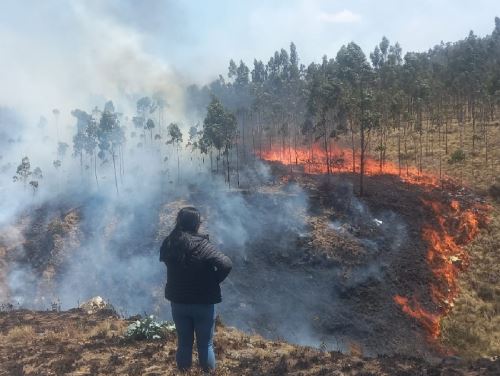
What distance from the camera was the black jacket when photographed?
5.60 metres

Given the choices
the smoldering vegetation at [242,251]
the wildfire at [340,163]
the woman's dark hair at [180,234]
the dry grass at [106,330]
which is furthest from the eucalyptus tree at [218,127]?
the woman's dark hair at [180,234]

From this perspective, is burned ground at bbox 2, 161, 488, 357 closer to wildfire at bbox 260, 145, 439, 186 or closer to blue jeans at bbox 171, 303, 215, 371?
wildfire at bbox 260, 145, 439, 186

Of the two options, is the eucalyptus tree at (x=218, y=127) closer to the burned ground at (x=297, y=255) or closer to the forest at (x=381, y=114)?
the forest at (x=381, y=114)

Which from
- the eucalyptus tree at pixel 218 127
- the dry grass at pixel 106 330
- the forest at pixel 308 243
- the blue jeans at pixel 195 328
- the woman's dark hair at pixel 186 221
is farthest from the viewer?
the eucalyptus tree at pixel 218 127

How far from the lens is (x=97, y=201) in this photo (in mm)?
52562

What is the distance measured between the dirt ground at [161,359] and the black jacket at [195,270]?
1.25 meters

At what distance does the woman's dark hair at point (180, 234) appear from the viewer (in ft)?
18.7

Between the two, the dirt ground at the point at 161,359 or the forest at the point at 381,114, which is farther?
the forest at the point at 381,114

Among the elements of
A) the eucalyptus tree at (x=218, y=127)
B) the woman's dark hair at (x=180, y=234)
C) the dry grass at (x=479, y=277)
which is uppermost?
the eucalyptus tree at (x=218, y=127)

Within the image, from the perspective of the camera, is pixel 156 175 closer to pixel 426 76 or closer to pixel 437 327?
pixel 437 327

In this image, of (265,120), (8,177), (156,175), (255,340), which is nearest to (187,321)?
(255,340)

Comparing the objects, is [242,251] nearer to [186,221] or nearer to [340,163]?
[340,163]

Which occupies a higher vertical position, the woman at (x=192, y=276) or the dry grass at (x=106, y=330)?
the woman at (x=192, y=276)

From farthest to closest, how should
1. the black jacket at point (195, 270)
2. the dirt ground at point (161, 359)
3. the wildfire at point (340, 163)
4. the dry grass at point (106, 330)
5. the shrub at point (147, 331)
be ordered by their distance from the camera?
the wildfire at point (340, 163), the dry grass at point (106, 330), the shrub at point (147, 331), the dirt ground at point (161, 359), the black jacket at point (195, 270)
